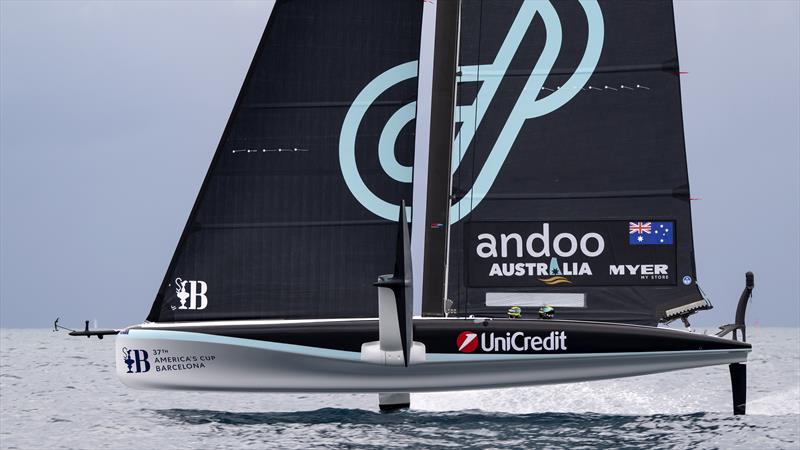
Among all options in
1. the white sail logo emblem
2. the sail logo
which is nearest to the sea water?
the sail logo

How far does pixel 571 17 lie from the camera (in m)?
17.1

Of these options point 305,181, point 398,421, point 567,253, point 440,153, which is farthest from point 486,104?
point 398,421

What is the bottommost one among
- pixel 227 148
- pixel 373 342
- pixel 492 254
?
pixel 373 342

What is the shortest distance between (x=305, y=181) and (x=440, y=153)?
208cm

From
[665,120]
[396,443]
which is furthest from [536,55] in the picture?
[396,443]

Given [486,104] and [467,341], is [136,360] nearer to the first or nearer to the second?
[467,341]

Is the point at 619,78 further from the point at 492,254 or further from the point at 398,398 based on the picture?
the point at 398,398

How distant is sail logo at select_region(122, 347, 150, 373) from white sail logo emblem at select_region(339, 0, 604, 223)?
3743 mm

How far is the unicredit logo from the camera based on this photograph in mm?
15672

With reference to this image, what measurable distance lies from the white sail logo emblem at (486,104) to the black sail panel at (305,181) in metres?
0.03

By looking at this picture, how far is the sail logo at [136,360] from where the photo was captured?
52.3 ft

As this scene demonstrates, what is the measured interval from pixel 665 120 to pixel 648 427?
14.9ft

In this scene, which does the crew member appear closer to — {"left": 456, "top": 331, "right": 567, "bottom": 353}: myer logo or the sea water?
{"left": 456, "top": 331, "right": 567, "bottom": 353}: myer logo

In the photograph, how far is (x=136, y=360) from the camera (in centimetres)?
1598
